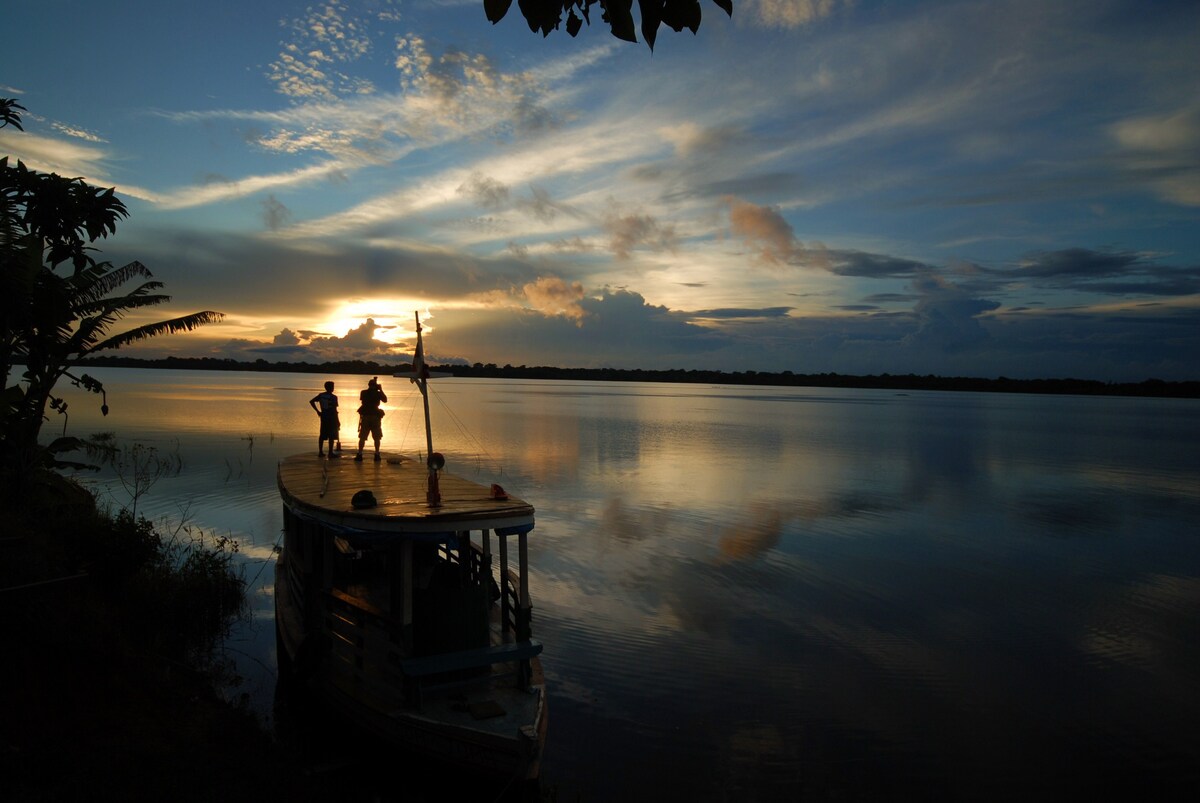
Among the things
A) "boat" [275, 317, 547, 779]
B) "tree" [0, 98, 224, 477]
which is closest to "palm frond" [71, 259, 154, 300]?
"tree" [0, 98, 224, 477]

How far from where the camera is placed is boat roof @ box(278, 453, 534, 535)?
27.0ft

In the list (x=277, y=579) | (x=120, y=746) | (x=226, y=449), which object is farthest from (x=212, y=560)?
(x=226, y=449)

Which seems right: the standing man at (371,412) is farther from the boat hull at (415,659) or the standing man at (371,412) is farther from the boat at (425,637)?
the boat hull at (415,659)

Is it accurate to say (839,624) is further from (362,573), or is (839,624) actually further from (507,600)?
(362,573)

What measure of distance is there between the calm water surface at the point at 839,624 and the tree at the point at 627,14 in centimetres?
813

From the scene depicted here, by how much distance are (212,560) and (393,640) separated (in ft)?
25.6

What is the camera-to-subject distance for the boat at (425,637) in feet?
25.5

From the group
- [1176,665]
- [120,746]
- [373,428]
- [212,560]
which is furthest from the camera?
[373,428]

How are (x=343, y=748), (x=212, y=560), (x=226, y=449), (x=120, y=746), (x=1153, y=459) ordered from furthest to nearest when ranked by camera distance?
(x=1153, y=459), (x=226, y=449), (x=212, y=560), (x=343, y=748), (x=120, y=746)

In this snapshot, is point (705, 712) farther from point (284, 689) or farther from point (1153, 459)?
point (1153, 459)

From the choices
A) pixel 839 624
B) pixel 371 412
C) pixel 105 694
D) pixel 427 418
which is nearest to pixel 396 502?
pixel 427 418

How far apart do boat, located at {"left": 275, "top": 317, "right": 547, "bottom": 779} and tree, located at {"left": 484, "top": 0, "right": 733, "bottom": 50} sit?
5.77m

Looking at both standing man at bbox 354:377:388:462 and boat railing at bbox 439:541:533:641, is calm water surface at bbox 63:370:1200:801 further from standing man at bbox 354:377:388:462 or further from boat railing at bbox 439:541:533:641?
standing man at bbox 354:377:388:462

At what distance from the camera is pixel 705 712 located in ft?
33.9
